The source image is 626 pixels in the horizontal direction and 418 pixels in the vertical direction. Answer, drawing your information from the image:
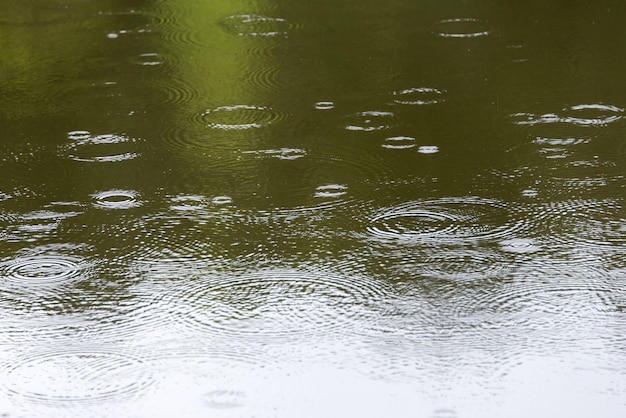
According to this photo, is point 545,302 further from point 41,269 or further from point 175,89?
point 175,89

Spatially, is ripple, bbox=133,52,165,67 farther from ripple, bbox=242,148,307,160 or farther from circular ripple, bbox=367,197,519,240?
circular ripple, bbox=367,197,519,240

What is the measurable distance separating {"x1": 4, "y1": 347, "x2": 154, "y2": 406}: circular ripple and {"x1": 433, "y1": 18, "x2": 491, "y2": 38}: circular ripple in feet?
11.4

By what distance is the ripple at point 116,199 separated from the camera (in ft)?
12.1

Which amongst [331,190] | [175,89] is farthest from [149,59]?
[331,190]

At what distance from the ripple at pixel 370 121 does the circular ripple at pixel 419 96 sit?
0.58ft

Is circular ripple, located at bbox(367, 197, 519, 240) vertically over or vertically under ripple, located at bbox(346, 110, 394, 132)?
under

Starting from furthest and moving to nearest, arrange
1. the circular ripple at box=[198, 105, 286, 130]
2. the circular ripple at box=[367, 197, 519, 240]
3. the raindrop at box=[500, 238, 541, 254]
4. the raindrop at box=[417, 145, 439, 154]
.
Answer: the circular ripple at box=[198, 105, 286, 130] < the raindrop at box=[417, 145, 439, 154] < the circular ripple at box=[367, 197, 519, 240] < the raindrop at box=[500, 238, 541, 254]

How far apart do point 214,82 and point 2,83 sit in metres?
1.04

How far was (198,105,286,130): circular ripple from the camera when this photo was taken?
14.6 ft

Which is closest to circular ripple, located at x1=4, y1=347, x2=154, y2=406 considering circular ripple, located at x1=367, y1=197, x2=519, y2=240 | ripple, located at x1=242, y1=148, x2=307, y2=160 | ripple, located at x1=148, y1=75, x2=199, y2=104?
circular ripple, located at x1=367, y1=197, x2=519, y2=240

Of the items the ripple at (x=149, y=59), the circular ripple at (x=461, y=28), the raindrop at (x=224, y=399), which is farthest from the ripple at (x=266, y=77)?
the raindrop at (x=224, y=399)

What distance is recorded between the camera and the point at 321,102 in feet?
15.4

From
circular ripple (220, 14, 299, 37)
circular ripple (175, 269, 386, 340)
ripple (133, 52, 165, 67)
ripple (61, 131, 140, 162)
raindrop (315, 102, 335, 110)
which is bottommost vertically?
circular ripple (175, 269, 386, 340)

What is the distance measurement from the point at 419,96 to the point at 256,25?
5.36 ft
